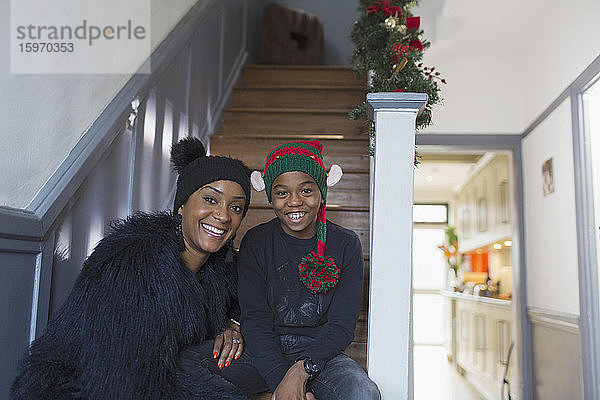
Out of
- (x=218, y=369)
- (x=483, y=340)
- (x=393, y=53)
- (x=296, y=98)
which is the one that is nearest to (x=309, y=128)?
(x=296, y=98)

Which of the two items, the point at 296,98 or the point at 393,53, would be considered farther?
the point at 296,98

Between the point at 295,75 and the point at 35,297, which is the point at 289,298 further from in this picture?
the point at 295,75

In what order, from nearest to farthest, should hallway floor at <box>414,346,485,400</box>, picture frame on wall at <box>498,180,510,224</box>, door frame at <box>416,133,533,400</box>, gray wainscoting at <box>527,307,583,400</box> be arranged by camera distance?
gray wainscoting at <box>527,307,583,400</box> → door frame at <box>416,133,533,400</box> → picture frame on wall at <box>498,180,510,224</box> → hallway floor at <box>414,346,485,400</box>

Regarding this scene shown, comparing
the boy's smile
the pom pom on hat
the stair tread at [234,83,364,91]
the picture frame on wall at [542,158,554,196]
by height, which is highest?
the stair tread at [234,83,364,91]

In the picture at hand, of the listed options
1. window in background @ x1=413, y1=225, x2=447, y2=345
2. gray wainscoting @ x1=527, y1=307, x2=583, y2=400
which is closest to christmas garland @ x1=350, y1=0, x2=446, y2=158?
gray wainscoting @ x1=527, y1=307, x2=583, y2=400

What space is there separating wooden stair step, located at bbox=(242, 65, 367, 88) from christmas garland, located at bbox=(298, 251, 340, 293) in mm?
2680

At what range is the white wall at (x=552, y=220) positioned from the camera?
10.6 feet

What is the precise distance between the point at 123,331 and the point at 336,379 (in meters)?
0.57

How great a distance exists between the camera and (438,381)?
614 centimetres

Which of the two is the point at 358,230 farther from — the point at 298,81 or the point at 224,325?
the point at 298,81

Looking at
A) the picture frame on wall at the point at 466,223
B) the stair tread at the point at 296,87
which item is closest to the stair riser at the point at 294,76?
the stair tread at the point at 296,87

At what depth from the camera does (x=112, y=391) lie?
4.58 ft

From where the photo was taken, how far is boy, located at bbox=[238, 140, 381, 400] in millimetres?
1695

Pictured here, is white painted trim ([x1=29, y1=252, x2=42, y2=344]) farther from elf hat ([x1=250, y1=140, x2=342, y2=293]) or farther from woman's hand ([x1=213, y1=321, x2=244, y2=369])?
elf hat ([x1=250, y1=140, x2=342, y2=293])
